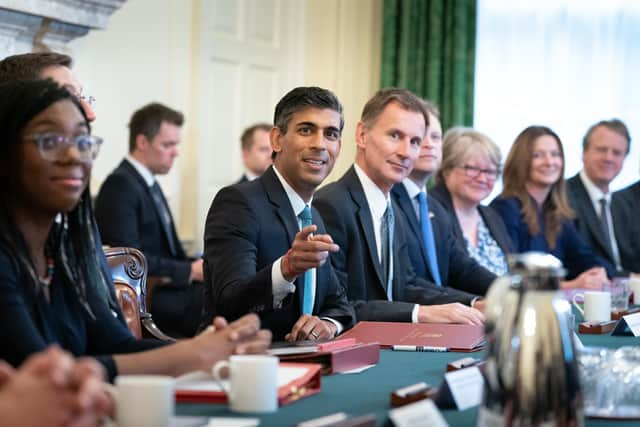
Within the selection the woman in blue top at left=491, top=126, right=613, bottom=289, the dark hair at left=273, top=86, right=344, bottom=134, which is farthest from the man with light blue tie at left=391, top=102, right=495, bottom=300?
the dark hair at left=273, top=86, right=344, bottom=134

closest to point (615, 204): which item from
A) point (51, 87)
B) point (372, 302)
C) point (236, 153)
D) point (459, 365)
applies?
point (236, 153)

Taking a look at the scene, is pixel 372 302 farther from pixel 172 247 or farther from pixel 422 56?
pixel 422 56

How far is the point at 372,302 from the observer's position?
332cm

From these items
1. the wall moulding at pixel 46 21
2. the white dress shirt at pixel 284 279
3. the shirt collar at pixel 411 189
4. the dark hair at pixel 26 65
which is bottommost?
the white dress shirt at pixel 284 279

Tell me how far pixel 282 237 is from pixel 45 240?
1.13m

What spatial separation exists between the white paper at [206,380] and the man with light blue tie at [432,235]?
2.24m

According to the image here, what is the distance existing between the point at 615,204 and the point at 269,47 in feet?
8.93

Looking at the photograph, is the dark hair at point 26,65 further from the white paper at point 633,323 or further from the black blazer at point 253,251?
the white paper at point 633,323

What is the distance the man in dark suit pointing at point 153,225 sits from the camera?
17.0ft

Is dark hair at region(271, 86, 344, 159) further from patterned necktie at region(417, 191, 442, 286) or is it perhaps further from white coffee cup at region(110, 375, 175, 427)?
white coffee cup at region(110, 375, 175, 427)

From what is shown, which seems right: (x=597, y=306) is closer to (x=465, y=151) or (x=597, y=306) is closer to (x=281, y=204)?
Answer: (x=281, y=204)

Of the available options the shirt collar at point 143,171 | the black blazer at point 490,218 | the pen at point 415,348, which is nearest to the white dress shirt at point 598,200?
the black blazer at point 490,218

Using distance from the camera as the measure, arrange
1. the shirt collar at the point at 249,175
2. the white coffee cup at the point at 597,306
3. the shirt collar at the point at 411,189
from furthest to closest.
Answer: the shirt collar at the point at 249,175
the shirt collar at the point at 411,189
the white coffee cup at the point at 597,306

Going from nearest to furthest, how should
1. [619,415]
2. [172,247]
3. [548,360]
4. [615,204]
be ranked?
[548,360]
[619,415]
[172,247]
[615,204]
